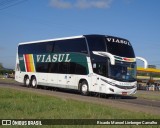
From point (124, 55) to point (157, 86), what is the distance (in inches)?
972

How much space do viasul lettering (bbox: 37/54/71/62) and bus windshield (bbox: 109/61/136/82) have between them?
4322mm

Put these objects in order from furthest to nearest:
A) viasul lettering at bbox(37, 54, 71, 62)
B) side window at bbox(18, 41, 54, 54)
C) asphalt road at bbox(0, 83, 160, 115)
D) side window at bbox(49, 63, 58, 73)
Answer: side window at bbox(18, 41, 54, 54) < side window at bbox(49, 63, 58, 73) < viasul lettering at bbox(37, 54, 71, 62) < asphalt road at bbox(0, 83, 160, 115)

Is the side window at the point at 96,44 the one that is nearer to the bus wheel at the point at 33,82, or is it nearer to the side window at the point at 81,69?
the side window at the point at 81,69

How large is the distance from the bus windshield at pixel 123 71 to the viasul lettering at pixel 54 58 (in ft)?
14.2

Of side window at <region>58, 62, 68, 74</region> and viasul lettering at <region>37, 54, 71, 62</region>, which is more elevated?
viasul lettering at <region>37, 54, 71, 62</region>

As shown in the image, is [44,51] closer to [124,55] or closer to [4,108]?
[124,55]

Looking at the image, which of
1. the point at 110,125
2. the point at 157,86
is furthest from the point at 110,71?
the point at 157,86

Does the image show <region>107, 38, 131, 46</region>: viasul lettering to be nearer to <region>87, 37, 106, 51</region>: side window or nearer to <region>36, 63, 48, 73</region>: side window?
<region>87, 37, 106, 51</region>: side window

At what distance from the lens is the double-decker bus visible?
2503cm

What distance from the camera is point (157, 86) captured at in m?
49.2

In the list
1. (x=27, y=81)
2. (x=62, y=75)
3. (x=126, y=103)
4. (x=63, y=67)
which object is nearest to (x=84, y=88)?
(x=62, y=75)

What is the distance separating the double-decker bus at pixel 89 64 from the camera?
82.1 feet

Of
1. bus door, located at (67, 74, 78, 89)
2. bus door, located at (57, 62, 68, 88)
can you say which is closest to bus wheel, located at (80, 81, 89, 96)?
bus door, located at (67, 74, 78, 89)

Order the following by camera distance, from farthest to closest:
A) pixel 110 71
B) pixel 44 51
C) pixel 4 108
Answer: pixel 44 51, pixel 110 71, pixel 4 108
